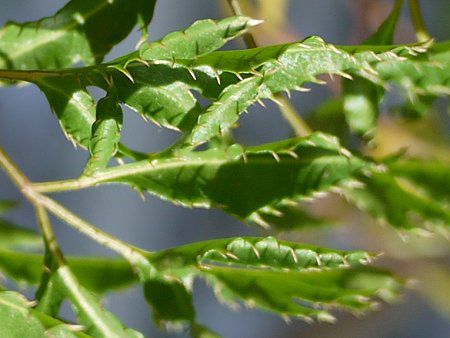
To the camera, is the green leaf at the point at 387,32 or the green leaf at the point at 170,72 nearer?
the green leaf at the point at 170,72

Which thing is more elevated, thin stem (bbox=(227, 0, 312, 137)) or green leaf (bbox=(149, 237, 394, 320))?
thin stem (bbox=(227, 0, 312, 137))

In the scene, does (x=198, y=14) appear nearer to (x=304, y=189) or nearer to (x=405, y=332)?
(x=405, y=332)

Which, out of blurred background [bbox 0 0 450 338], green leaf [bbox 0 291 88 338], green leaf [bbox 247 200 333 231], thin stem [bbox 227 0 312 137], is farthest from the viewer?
blurred background [bbox 0 0 450 338]

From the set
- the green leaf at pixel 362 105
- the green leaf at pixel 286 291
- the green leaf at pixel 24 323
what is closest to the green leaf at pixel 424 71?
the green leaf at pixel 362 105

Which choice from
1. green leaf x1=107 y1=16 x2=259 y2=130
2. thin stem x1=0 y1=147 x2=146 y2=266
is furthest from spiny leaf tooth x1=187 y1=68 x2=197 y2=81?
thin stem x1=0 y1=147 x2=146 y2=266

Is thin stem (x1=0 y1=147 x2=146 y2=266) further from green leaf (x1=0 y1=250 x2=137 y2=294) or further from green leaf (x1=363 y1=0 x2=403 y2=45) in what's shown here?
green leaf (x1=363 y1=0 x2=403 y2=45)

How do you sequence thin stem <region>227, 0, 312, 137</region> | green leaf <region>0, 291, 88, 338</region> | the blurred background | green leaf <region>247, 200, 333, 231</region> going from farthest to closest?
the blurred background
green leaf <region>247, 200, 333, 231</region>
thin stem <region>227, 0, 312, 137</region>
green leaf <region>0, 291, 88, 338</region>

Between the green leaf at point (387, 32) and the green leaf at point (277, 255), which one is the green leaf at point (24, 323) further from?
the green leaf at point (387, 32)
